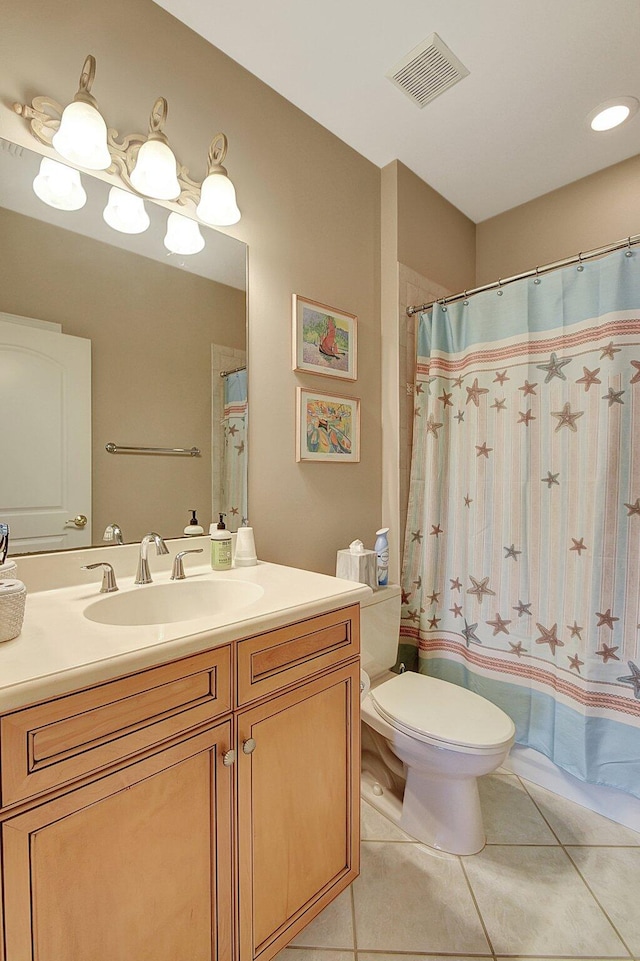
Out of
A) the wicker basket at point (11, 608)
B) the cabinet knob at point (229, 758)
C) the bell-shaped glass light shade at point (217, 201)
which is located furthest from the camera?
the bell-shaped glass light shade at point (217, 201)

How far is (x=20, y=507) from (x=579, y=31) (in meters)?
2.23

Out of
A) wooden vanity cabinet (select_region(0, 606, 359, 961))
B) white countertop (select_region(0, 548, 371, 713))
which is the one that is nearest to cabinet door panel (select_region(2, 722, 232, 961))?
wooden vanity cabinet (select_region(0, 606, 359, 961))

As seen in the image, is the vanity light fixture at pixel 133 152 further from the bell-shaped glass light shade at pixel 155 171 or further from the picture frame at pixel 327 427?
the picture frame at pixel 327 427

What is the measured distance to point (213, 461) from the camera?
1.49 metres

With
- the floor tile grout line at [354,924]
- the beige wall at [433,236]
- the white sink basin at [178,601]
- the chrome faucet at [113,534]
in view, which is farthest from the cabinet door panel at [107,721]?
the beige wall at [433,236]

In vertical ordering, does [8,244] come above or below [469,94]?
below

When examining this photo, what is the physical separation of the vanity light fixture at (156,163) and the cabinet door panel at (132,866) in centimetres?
143

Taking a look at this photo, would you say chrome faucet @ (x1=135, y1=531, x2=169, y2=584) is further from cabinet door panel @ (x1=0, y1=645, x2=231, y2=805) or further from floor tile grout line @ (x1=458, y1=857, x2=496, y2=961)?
floor tile grout line @ (x1=458, y1=857, x2=496, y2=961)

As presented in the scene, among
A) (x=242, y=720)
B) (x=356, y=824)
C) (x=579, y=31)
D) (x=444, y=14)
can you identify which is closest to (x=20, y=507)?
(x=242, y=720)

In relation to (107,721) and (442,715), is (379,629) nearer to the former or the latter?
(442,715)

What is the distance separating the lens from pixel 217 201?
1.39m

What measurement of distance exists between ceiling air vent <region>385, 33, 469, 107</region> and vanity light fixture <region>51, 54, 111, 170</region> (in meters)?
1.05

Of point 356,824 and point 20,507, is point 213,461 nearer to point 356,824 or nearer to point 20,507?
point 20,507

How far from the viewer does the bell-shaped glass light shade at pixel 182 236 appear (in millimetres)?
1388
